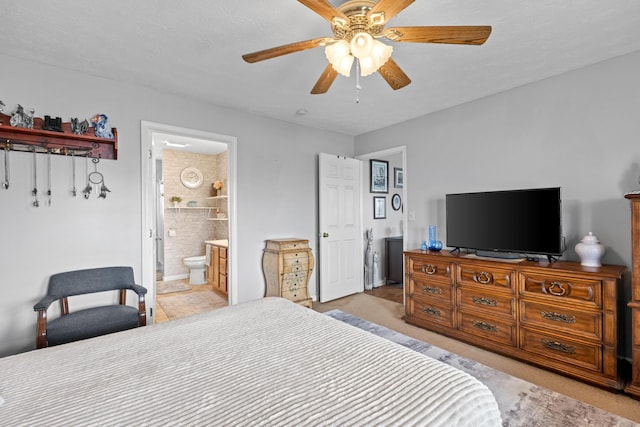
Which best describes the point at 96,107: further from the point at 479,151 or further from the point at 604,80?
the point at 604,80

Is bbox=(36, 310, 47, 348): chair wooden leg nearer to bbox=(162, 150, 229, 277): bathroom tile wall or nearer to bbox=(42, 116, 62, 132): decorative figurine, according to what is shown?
bbox=(42, 116, 62, 132): decorative figurine

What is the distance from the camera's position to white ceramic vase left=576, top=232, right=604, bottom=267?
235cm

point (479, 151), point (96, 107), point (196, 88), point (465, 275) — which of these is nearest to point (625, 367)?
point (465, 275)

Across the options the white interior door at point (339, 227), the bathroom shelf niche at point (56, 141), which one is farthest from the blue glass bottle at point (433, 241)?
the bathroom shelf niche at point (56, 141)

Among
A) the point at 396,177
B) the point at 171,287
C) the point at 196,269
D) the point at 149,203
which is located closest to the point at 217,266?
the point at 196,269

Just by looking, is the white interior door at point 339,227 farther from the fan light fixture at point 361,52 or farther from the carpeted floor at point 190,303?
the fan light fixture at point 361,52

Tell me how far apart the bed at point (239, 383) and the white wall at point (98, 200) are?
1.59 m

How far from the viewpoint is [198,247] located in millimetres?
6094

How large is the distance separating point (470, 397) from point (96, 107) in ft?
11.3

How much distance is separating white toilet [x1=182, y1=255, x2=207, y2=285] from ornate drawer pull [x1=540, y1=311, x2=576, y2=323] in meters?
4.91

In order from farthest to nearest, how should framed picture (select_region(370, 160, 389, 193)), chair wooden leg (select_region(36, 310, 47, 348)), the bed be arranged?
framed picture (select_region(370, 160, 389, 193)) < chair wooden leg (select_region(36, 310, 47, 348)) < the bed

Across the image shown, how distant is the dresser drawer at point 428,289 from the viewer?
308cm

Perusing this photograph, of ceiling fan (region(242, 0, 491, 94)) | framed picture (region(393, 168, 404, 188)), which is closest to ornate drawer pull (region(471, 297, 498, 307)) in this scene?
ceiling fan (region(242, 0, 491, 94))

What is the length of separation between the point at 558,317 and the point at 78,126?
4.29 m
